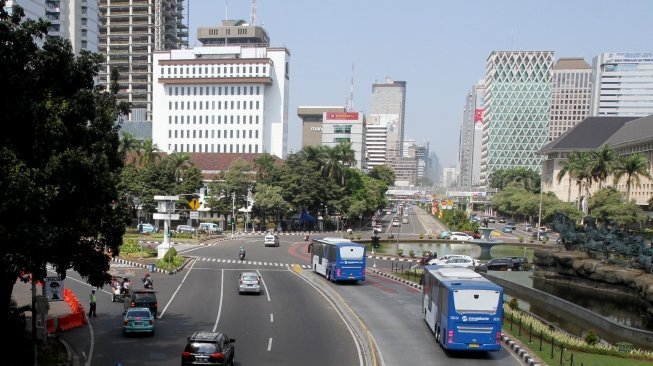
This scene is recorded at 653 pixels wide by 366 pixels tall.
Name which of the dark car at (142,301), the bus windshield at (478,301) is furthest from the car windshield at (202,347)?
the dark car at (142,301)

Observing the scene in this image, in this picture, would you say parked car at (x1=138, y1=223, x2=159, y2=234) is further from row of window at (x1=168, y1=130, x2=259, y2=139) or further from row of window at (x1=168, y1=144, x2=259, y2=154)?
row of window at (x1=168, y1=130, x2=259, y2=139)

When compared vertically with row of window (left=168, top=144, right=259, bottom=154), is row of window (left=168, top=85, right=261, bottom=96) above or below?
above

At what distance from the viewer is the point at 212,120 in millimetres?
167125

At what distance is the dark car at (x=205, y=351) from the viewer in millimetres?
21328

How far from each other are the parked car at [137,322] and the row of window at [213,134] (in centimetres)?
13597

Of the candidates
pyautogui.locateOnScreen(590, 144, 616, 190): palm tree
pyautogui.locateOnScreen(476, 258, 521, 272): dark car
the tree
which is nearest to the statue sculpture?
pyautogui.locateOnScreen(476, 258, 521, 272): dark car

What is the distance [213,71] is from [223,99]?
8036 millimetres

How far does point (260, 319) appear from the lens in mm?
34125

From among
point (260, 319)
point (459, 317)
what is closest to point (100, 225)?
point (260, 319)

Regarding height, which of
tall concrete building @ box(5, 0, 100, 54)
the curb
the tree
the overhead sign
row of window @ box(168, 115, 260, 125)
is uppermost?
tall concrete building @ box(5, 0, 100, 54)

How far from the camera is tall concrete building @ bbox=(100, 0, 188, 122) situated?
183500mm

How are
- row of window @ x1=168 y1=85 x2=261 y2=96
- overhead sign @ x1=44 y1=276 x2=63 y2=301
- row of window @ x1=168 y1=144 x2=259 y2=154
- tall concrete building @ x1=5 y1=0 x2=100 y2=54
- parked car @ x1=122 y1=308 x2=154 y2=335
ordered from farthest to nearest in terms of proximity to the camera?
row of window @ x1=168 y1=85 x2=261 y2=96 < row of window @ x1=168 y1=144 x2=259 y2=154 < tall concrete building @ x1=5 y1=0 x2=100 y2=54 < parked car @ x1=122 y1=308 x2=154 y2=335 < overhead sign @ x1=44 y1=276 x2=63 y2=301

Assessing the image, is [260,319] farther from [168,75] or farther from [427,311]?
[168,75]

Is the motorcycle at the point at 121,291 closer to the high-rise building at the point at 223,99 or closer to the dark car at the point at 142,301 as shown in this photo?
the dark car at the point at 142,301
